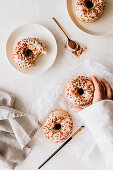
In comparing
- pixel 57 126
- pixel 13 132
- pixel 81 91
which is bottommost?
pixel 13 132

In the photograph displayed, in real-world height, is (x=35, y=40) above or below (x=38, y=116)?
above

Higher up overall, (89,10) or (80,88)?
(89,10)

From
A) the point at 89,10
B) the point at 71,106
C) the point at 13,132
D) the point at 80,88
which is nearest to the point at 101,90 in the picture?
the point at 80,88

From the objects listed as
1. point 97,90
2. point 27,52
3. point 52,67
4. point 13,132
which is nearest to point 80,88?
point 97,90

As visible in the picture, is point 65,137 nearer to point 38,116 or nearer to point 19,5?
point 38,116

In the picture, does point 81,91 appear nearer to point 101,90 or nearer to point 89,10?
point 101,90

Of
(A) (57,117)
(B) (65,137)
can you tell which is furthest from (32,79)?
(B) (65,137)

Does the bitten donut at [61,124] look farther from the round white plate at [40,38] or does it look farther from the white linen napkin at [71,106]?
the round white plate at [40,38]

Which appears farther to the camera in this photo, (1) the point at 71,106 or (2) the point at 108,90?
(1) the point at 71,106
